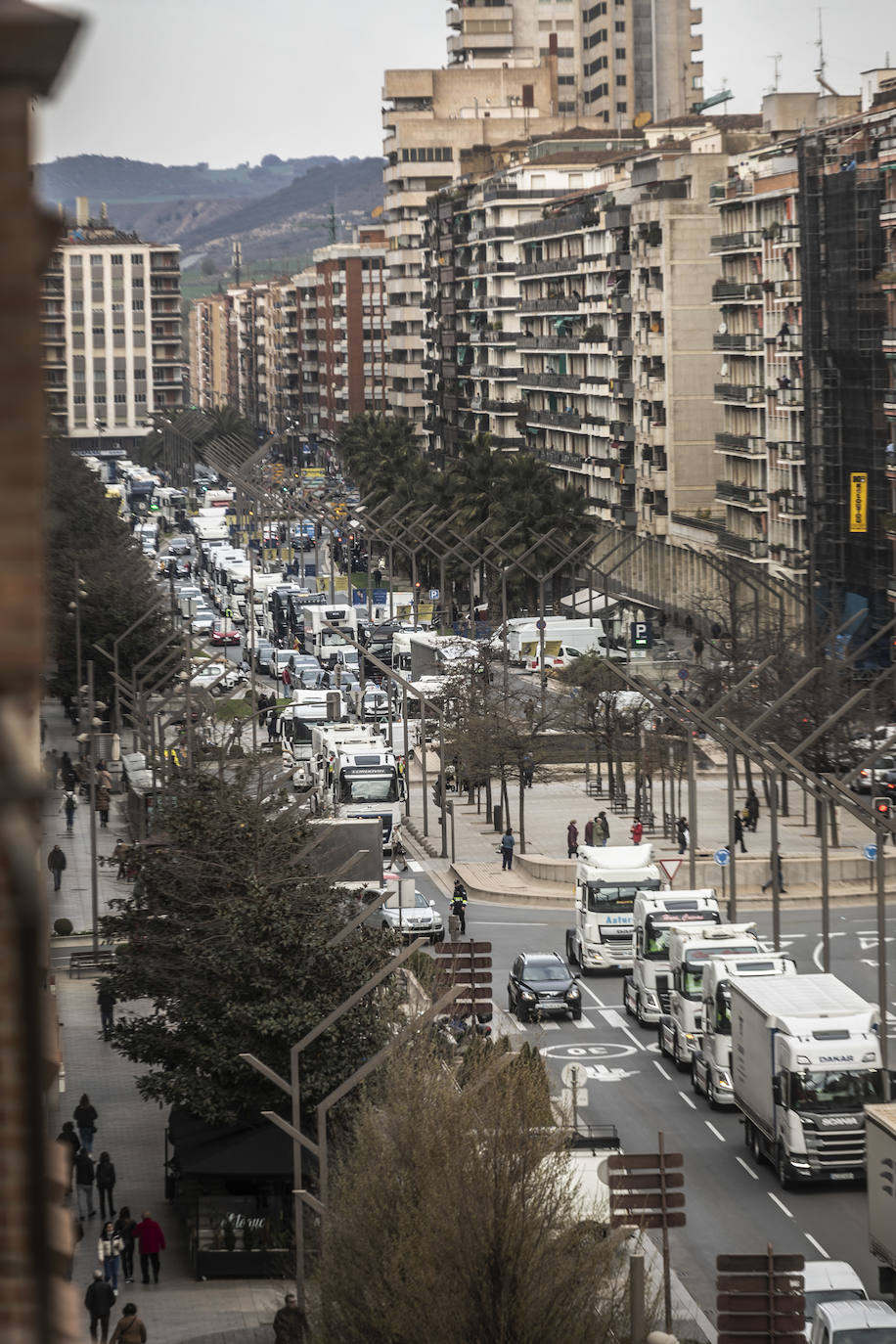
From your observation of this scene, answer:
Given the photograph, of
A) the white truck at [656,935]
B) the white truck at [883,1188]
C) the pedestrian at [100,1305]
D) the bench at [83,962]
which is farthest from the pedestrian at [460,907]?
the pedestrian at [100,1305]

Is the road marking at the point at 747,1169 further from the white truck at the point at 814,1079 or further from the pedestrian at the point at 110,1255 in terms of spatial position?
the pedestrian at the point at 110,1255

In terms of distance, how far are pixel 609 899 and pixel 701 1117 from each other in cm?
1046

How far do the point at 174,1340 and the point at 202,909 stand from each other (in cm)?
953

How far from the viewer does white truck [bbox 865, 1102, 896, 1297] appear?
25.4 metres

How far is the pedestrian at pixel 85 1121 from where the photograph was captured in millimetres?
33219

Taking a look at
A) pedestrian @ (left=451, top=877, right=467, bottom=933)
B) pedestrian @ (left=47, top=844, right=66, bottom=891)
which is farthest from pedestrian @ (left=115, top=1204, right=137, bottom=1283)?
pedestrian @ (left=47, top=844, right=66, bottom=891)

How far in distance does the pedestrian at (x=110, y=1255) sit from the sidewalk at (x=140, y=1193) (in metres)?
0.35

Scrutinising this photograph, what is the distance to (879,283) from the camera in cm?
8381

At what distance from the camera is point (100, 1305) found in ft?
83.0

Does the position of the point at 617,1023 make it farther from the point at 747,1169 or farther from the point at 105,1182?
the point at 105,1182

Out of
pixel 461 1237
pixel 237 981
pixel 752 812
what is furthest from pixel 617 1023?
pixel 461 1237

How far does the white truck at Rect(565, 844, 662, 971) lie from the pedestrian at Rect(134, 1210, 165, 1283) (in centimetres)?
1802

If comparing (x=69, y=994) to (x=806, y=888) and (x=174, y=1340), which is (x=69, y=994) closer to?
(x=806, y=888)

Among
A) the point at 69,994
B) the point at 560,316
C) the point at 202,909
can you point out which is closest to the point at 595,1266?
the point at 202,909
